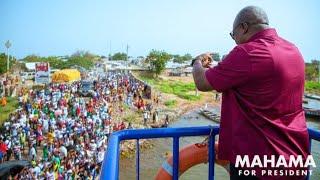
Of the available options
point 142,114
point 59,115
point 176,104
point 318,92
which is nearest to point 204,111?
point 176,104

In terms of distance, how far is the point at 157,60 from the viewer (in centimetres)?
6831

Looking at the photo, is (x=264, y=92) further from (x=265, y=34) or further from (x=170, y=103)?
(x=170, y=103)

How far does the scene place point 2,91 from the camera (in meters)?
34.1

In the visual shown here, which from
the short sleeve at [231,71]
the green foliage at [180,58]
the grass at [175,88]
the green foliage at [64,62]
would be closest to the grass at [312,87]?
the grass at [175,88]

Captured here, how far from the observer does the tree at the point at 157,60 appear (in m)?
68.6

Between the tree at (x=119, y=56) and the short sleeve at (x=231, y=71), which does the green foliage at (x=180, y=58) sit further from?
the short sleeve at (x=231, y=71)

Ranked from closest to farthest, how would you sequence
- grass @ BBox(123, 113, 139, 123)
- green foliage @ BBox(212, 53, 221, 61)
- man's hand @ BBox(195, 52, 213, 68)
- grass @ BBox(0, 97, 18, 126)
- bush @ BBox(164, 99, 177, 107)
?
1. man's hand @ BBox(195, 52, 213, 68)
2. green foliage @ BBox(212, 53, 221, 61)
3. grass @ BBox(0, 97, 18, 126)
4. grass @ BBox(123, 113, 139, 123)
5. bush @ BBox(164, 99, 177, 107)

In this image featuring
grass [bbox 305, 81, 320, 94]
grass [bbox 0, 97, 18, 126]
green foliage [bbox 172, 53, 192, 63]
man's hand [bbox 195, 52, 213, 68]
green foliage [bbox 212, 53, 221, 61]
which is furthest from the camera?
green foliage [bbox 172, 53, 192, 63]

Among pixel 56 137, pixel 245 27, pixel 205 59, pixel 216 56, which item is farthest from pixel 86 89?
pixel 245 27

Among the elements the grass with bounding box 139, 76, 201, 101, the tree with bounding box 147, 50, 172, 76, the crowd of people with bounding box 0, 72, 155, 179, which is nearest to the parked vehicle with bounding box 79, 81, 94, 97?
the crowd of people with bounding box 0, 72, 155, 179

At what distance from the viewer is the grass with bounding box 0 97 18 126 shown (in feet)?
77.7

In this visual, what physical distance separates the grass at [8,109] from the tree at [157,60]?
39.3 metres

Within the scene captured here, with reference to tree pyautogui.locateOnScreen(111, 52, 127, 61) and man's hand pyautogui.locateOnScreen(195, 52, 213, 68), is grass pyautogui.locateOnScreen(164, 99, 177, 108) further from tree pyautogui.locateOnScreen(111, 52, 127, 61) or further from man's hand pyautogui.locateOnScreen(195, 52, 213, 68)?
tree pyautogui.locateOnScreen(111, 52, 127, 61)

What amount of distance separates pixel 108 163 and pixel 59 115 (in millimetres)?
21897
